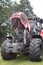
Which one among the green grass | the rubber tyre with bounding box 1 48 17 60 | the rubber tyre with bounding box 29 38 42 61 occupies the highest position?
the rubber tyre with bounding box 29 38 42 61

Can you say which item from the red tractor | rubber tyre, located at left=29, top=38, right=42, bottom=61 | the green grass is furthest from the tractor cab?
the green grass

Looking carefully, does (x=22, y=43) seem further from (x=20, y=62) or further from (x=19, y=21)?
(x=19, y=21)

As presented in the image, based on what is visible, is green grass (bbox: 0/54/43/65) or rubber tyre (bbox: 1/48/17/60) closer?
green grass (bbox: 0/54/43/65)

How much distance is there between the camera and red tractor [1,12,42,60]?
9094mm

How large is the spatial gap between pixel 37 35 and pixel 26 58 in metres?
1.01

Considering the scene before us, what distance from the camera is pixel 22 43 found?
948 centimetres

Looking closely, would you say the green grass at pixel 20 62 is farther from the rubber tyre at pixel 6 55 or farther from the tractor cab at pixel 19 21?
the tractor cab at pixel 19 21

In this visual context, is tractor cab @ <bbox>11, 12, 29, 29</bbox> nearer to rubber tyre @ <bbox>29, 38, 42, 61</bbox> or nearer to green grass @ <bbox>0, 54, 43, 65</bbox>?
rubber tyre @ <bbox>29, 38, 42, 61</bbox>

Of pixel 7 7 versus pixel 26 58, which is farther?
pixel 7 7

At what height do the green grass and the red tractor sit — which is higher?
the red tractor

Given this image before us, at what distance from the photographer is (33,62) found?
9.12 m

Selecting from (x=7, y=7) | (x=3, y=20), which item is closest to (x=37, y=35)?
(x=3, y=20)

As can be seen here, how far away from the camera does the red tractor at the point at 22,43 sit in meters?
9.09

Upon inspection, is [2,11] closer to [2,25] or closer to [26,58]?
[2,25]
